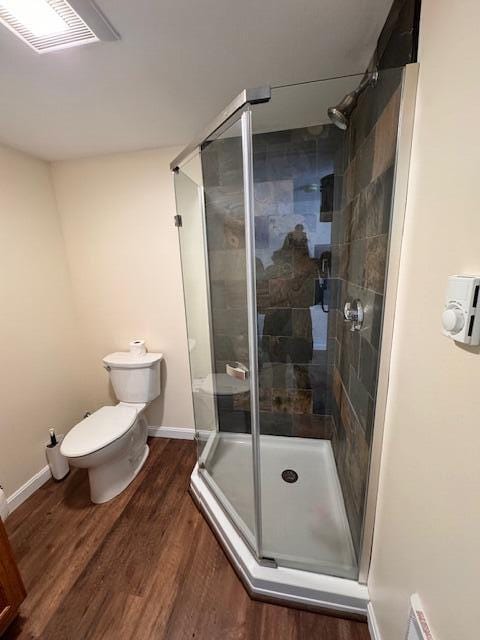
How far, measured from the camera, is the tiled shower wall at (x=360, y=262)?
0.92m

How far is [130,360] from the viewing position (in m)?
1.97

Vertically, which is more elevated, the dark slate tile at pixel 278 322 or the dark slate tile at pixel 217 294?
the dark slate tile at pixel 217 294

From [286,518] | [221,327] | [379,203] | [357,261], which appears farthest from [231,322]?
[286,518]

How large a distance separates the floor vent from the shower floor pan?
48 centimetres

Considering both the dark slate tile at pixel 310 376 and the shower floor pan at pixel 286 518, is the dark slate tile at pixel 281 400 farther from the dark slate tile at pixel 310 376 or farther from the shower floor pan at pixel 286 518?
the shower floor pan at pixel 286 518

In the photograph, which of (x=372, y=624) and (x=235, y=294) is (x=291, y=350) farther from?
(x=372, y=624)

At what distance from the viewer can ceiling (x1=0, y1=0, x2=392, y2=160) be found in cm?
82

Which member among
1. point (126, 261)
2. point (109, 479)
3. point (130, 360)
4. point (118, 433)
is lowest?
point (109, 479)

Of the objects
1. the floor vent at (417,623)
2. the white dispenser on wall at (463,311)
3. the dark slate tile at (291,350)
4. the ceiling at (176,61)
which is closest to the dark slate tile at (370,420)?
the floor vent at (417,623)

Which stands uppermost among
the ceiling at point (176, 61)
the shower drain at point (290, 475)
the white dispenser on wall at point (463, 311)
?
the ceiling at point (176, 61)

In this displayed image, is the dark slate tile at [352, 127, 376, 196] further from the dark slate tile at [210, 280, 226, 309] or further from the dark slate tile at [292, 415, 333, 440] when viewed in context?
the dark slate tile at [292, 415, 333, 440]

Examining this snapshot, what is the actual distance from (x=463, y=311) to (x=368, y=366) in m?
0.63

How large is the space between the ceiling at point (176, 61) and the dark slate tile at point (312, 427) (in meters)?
1.95

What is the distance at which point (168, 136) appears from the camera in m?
1.61
